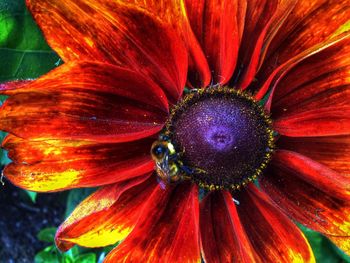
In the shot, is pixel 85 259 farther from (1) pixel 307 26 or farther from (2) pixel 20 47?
(1) pixel 307 26

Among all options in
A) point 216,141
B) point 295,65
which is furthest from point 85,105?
point 295,65

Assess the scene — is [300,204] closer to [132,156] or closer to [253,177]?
[253,177]

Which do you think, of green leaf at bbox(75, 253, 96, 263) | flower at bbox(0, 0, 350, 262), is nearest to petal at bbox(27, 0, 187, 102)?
flower at bbox(0, 0, 350, 262)

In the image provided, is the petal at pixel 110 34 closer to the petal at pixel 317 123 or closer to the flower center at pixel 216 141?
the flower center at pixel 216 141

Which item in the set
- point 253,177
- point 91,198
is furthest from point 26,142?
point 253,177

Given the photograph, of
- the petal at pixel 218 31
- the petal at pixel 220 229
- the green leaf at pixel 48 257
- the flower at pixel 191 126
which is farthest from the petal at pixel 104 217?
the green leaf at pixel 48 257

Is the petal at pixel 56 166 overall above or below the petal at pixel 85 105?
below
